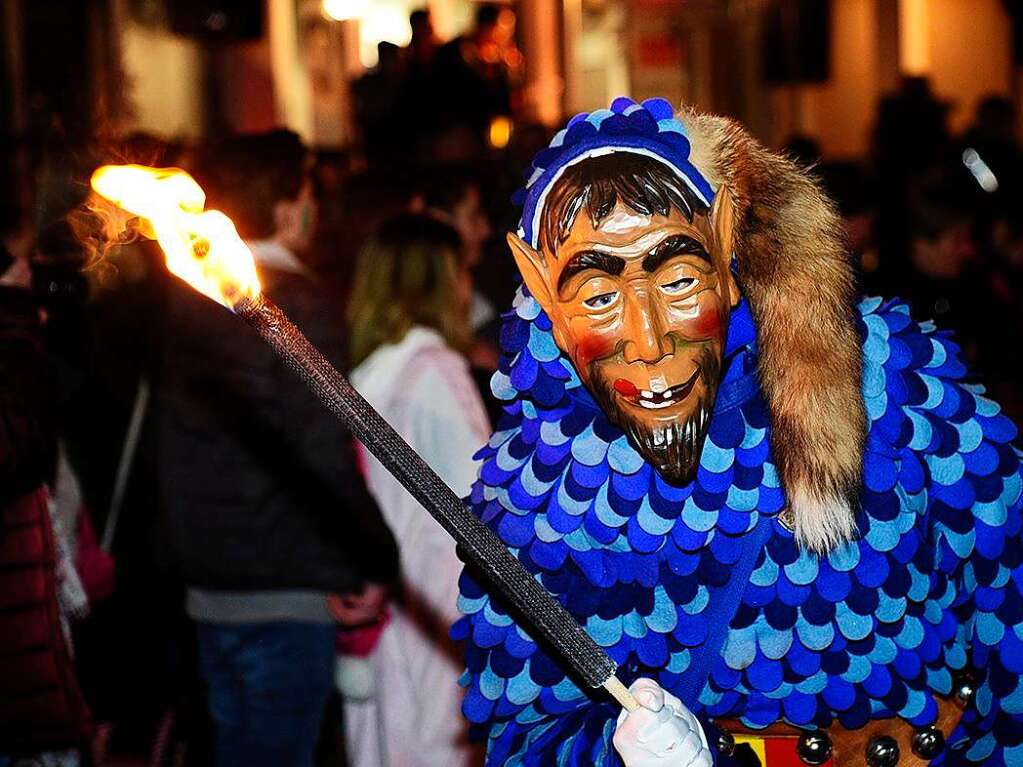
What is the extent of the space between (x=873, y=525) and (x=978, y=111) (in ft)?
26.6

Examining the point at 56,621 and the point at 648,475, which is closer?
the point at 648,475

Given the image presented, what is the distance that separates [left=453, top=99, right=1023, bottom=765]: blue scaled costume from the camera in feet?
8.18

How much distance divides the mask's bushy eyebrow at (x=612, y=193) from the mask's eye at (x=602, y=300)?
110 millimetres

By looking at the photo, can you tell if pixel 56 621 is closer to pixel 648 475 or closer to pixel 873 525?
pixel 648 475

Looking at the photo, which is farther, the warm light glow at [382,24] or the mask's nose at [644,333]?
the warm light glow at [382,24]

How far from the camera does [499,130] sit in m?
9.12

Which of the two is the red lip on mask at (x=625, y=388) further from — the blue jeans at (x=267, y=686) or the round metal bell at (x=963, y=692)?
the blue jeans at (x=267, y=686)

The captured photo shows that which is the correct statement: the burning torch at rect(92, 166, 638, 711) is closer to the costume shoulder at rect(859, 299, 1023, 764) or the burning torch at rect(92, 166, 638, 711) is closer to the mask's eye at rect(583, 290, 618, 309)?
the mask's eye at rect(583, 290, 618, 309)

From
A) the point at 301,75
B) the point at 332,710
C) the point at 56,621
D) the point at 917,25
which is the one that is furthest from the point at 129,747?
the point at 917,25

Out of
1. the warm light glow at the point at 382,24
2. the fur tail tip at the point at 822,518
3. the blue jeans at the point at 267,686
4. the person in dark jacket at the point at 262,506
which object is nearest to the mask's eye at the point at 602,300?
the fur tail tip at the point at 822,518

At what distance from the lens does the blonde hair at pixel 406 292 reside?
4.44 metres

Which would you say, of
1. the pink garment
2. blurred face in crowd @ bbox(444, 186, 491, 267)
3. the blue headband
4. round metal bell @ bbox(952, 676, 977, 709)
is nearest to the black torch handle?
the blue headband

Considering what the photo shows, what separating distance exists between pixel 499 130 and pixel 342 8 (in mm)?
4863

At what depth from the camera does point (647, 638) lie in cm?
255
